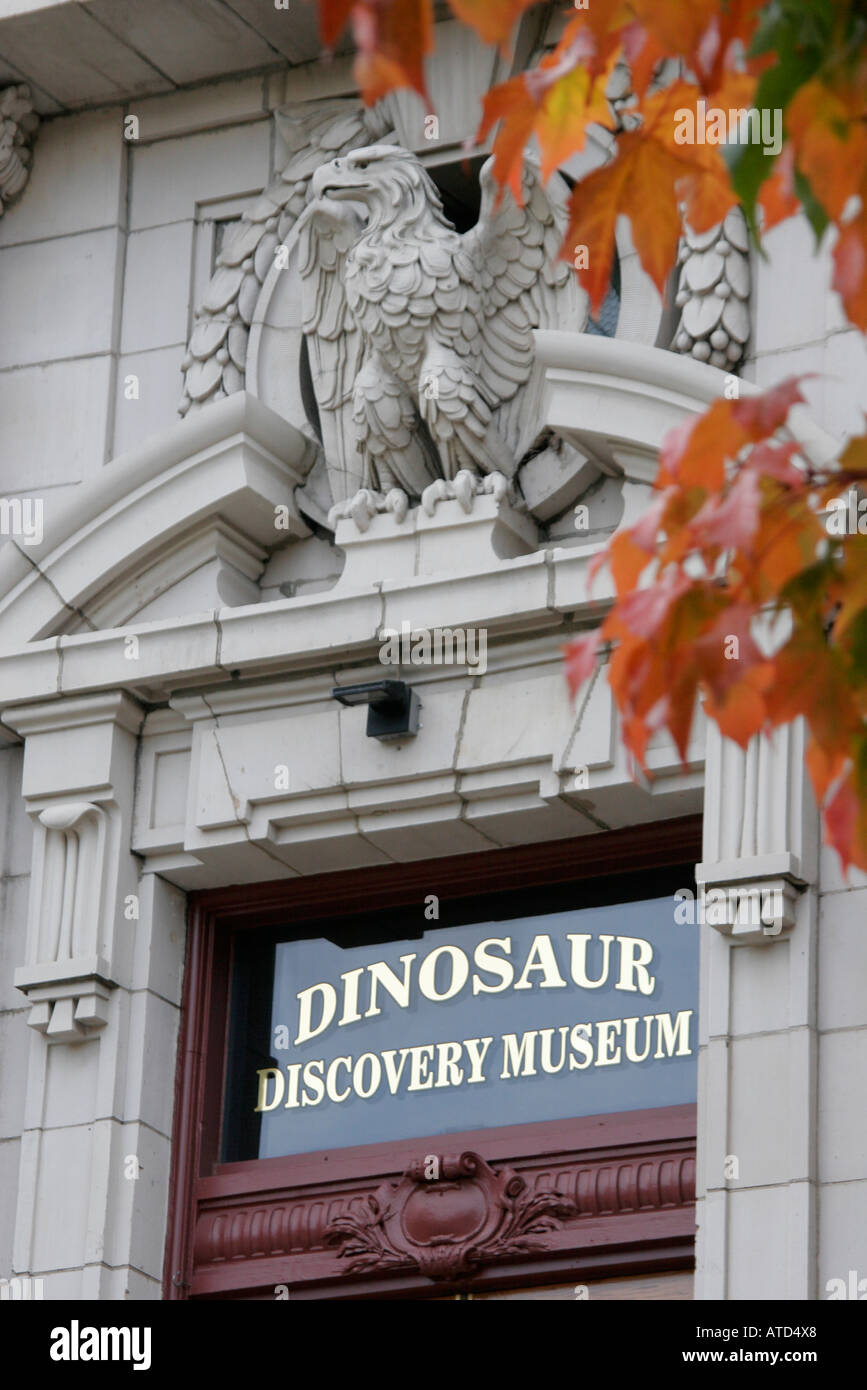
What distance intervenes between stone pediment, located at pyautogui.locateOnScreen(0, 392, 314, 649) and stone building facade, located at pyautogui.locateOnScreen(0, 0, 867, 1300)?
2 centimetres

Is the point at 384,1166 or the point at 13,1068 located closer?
the point at 384,1166

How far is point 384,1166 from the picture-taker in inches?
452

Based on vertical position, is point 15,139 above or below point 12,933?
above

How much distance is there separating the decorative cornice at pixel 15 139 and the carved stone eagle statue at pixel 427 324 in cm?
200

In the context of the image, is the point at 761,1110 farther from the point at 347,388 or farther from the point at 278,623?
the point at 347,388

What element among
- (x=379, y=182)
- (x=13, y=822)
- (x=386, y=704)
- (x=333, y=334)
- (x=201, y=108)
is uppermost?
(x=201, y=108)

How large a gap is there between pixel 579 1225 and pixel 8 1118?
2657 mm

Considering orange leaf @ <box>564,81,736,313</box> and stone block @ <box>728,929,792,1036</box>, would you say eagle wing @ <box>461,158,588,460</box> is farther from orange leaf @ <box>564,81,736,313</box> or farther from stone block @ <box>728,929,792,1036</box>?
orange leaf @ <box>564,81,736,313</box>

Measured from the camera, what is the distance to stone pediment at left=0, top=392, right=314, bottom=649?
12297mm

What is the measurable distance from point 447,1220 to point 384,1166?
386 millimetres

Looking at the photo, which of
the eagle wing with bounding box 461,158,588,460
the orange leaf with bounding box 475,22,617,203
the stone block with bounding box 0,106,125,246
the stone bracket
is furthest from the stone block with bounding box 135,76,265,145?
the orange leaf with bounding box 475,22,617,203

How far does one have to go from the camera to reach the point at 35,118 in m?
13.8

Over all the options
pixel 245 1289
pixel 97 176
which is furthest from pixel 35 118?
pixel 245 1289

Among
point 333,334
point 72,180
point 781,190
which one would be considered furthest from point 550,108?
point 72,180
